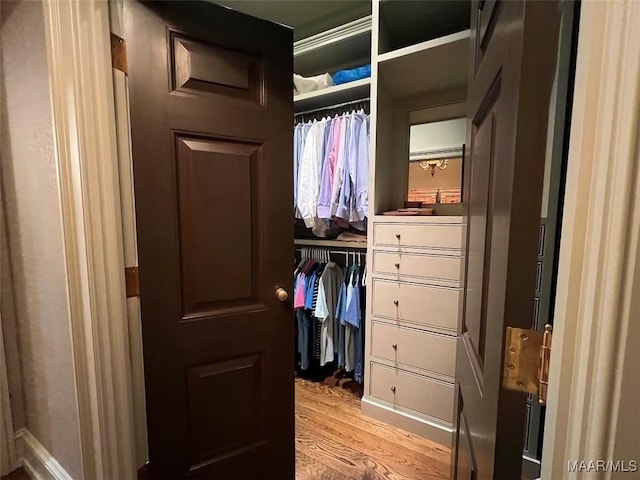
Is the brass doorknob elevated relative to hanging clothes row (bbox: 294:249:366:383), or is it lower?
elevated

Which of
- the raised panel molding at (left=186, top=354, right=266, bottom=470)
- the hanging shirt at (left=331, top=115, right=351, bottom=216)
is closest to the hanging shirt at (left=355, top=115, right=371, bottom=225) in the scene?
the hanging shirt at (left=331, top=115, right=351, bottom=216)

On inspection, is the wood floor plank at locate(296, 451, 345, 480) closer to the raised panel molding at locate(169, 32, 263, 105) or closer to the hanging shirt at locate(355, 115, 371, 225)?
the hanging shirt at locate(355, 115, 371, 225)

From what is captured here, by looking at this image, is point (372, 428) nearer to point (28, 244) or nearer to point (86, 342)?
point (86, 342)

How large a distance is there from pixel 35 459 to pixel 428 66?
2.86m

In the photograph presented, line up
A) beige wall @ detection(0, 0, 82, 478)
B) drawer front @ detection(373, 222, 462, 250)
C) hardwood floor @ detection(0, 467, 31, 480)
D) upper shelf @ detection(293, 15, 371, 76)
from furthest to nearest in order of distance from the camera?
upper shelf @ detection(293, 15, 371, 76)
drawer front @ detection(373, 222, 462, 250)
hardwood floor @ detection(0, 467, 31, 480)
beige wall @ detection(0, 0, 82, 478)

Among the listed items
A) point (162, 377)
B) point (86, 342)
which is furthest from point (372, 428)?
point (86, 342)

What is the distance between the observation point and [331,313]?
2.22 metres

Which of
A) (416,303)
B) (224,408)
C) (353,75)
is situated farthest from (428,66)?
(224,408)

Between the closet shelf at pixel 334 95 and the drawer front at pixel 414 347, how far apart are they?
Answer: 150 centimetres

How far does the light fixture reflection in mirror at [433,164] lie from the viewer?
82.1 inches

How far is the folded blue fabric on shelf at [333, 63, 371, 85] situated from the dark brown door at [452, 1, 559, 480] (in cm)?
140

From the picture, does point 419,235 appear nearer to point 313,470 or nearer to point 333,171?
point 333,171

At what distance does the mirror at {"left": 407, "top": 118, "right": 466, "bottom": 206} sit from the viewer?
2.05 metres

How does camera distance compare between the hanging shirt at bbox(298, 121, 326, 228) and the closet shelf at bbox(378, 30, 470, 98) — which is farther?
the hanging shirt at bbox(298, 121, 326, 228)
